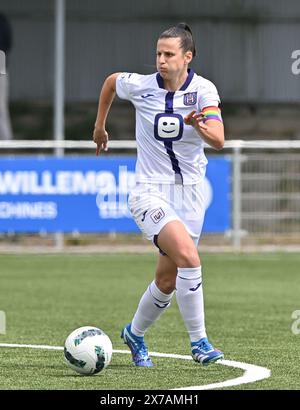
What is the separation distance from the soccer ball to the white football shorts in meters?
0.74

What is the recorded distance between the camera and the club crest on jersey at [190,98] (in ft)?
27.2

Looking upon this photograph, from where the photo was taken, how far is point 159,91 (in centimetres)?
840

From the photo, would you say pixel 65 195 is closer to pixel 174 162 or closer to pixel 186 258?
pixel 174 162

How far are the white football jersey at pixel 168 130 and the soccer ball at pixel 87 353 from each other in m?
1.08

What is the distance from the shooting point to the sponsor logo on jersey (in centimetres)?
824

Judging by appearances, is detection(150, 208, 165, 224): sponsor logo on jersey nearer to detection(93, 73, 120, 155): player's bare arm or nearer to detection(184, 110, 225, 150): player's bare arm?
detection(184, 110, 225, 150): player's bare arm

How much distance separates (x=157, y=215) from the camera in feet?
27.1

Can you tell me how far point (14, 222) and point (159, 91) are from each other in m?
12.2

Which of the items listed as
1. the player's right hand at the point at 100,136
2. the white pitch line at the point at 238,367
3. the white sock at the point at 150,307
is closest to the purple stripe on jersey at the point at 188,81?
the player's right hand at the point at 100,136

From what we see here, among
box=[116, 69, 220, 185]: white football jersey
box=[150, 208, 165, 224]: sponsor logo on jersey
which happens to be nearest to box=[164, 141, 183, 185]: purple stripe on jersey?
box=[116, 69, 220, 185]: white football jersey

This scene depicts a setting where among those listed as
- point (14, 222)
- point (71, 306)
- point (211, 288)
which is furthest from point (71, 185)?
point (71, 306)
